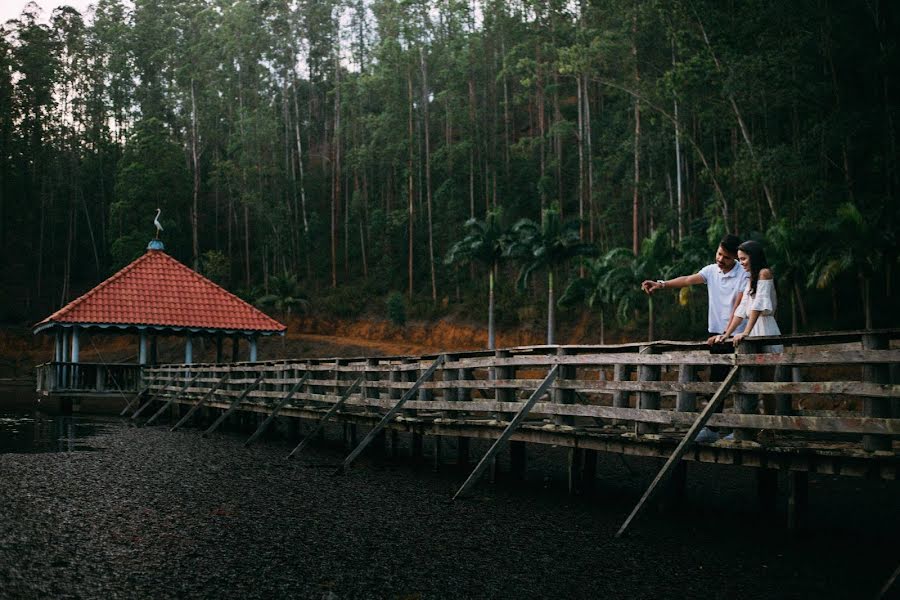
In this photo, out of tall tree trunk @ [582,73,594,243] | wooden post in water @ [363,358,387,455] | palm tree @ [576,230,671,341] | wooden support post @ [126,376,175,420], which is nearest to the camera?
wooden post in water @ [363,358,387,455]

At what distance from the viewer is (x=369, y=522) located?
27.1 feet

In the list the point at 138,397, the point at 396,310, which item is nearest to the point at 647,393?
the point at 138,397

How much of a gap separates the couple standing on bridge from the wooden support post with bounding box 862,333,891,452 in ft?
2.84

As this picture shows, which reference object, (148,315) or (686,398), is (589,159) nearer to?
Result: (148,315)

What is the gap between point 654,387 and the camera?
8141 mm

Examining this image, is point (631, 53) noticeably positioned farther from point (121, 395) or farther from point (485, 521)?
point (485, 521)

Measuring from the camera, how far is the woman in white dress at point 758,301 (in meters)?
7.21

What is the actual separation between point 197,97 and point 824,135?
1668 inches

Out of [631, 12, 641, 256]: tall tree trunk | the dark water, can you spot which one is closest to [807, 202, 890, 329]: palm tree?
[631, 12, 641, 256]: tall tree trunk

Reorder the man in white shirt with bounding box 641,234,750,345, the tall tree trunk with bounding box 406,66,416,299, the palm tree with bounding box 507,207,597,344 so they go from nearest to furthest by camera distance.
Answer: the man in white shirt with bounding box 641,234,750,345
the palm tree with bounding box 507,207,597,344
the tall tree trunk with bounding box 406,66,416,299

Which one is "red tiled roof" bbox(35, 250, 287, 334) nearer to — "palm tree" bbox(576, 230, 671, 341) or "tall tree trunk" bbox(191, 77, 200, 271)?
"palm tree" bbox(576, 230, 671, 341)

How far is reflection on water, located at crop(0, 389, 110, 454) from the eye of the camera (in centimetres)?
1480

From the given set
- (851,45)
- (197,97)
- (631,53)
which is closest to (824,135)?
(851,45)

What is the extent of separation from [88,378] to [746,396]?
888 inches
